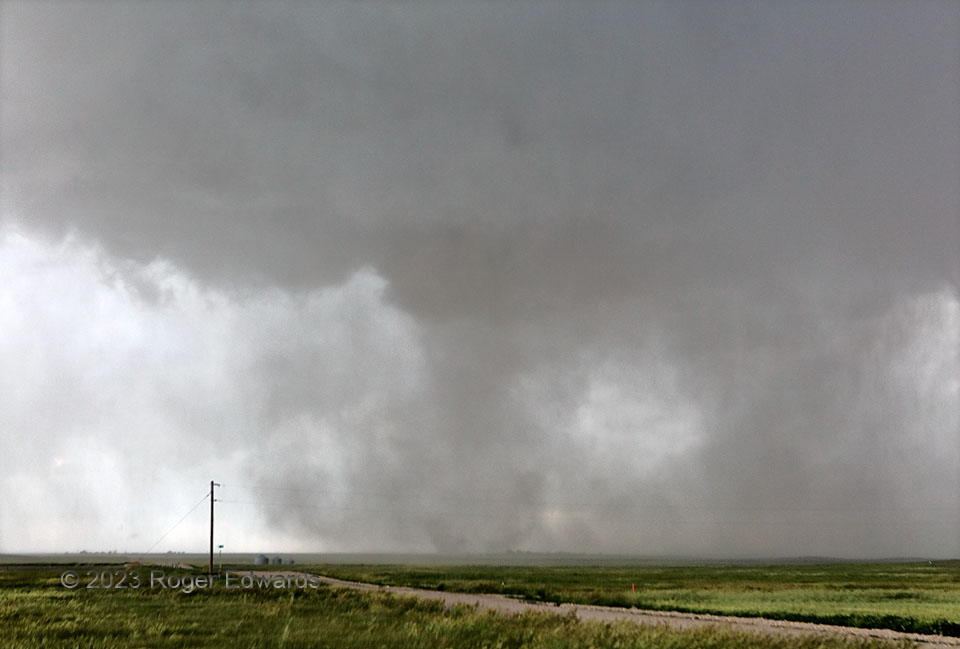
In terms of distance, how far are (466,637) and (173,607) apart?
21.4m

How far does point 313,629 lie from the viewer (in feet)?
92.4

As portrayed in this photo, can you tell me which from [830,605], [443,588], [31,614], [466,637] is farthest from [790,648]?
[443,588]

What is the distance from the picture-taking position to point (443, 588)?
237 feet

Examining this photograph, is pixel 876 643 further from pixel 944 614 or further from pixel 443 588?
pixel 443 588

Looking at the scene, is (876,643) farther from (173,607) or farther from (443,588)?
(443,588)

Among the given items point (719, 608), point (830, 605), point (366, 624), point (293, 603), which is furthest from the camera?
point (830, 605)

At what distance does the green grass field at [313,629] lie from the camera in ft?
80.8

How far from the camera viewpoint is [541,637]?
2620 centimetres

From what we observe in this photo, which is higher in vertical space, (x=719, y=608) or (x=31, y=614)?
(x=31, y=614)

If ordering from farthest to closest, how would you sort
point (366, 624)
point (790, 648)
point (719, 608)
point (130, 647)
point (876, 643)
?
1. point (719, 608)
2. point (366, 624)
3. point (876, 643)
4. point (790, 648)
5. point (130, 647)

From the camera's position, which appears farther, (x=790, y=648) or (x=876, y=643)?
(x=876, y=643)

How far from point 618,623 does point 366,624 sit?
1207 centimetres

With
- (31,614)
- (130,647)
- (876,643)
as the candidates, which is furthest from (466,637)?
(31,614)

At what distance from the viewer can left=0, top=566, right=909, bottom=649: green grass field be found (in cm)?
2462
